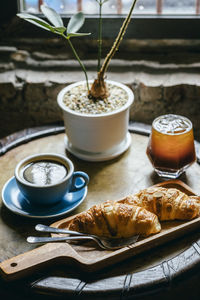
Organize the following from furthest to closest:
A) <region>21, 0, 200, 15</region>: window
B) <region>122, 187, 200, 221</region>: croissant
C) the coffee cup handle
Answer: <region>21, 0, 200, 15</region>: window < the coffee cup handle < <region>122, 187, 200, 221</region>: croissant

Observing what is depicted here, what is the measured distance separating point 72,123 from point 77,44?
2.42 ft

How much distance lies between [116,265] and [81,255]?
3.1 inches

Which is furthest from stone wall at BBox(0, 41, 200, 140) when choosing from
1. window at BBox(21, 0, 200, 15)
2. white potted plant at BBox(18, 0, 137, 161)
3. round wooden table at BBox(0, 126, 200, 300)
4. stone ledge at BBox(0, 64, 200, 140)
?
round wooden table at BBox(0, 126, 200, 300)

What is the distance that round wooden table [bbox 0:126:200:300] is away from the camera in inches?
31.4

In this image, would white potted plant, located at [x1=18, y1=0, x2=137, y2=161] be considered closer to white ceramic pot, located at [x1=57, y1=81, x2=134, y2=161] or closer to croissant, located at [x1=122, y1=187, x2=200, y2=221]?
white ceramic pot, located at [x1=57, y1=81, x2=134, y2=161]

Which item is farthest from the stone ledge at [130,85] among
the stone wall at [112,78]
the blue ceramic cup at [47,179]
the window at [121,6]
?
the blue ceramic cup at [47,179]

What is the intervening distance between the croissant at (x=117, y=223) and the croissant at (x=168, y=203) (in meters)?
0.05

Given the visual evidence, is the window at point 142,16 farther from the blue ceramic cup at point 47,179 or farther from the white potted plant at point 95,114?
the blue ceramic cup at point 47,179

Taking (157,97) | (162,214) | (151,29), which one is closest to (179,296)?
(162,214)

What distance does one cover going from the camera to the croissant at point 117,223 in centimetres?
89

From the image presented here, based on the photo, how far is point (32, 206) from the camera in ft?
3.36

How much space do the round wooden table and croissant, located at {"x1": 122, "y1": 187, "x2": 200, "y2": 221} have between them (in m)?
0.06

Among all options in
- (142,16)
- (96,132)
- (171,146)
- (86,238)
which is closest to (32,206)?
(86,238)

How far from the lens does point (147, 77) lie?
5.46 ft
